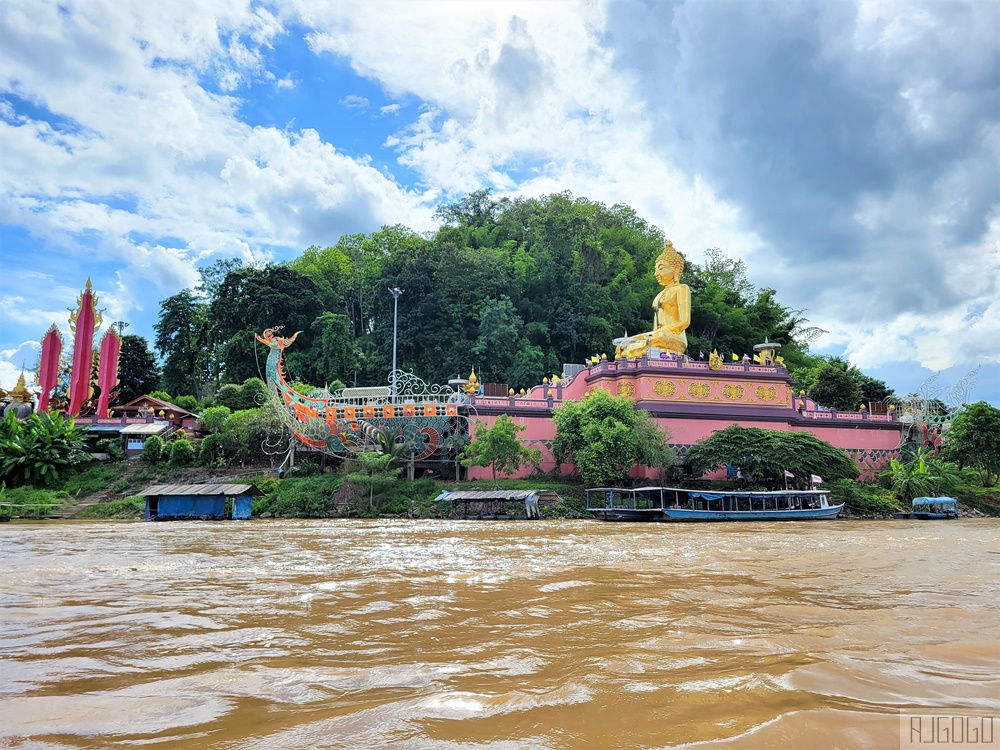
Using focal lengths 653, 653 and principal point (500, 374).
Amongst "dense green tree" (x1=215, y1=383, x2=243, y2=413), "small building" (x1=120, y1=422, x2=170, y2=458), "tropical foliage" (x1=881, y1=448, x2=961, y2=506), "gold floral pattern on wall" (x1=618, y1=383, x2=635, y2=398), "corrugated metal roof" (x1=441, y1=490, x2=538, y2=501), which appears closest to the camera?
"corrugated metal roof" (x1=441, y1=490, x2=538, y2=501)

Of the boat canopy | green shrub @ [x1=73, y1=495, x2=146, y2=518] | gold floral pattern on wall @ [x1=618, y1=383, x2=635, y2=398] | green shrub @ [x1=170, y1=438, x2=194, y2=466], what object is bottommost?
green shrub @ [x1=73, y1=495, x2=146, y2=518]

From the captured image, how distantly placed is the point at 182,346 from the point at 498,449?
96.1 feet

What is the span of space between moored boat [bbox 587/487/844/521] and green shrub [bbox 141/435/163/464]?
59.6 ft

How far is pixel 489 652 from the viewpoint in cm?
450

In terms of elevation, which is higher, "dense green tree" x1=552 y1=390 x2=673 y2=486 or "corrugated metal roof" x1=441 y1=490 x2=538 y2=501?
"dense green tree" x1=552 y1=390 x2=673 y2=486

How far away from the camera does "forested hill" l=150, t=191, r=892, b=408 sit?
1471 inches

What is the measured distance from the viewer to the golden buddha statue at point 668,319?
30.4m

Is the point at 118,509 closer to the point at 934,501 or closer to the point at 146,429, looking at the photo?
the point at 146,429

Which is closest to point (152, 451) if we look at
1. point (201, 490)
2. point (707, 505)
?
point (201, 490)

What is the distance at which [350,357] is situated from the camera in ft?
125

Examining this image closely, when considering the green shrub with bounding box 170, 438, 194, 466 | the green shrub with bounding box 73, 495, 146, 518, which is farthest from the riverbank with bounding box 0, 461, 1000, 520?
the green shrub with bounding box 170, 438, 194, 466

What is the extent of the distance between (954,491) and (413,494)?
21.9m

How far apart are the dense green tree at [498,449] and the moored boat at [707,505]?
9.98 ft

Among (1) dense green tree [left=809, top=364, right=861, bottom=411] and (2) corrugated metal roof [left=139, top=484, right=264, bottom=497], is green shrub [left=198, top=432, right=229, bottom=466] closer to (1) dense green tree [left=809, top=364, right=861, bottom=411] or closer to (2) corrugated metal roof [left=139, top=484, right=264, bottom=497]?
(2) corrugated metal roof [left=139, top=484, right=264, bottom=497]
